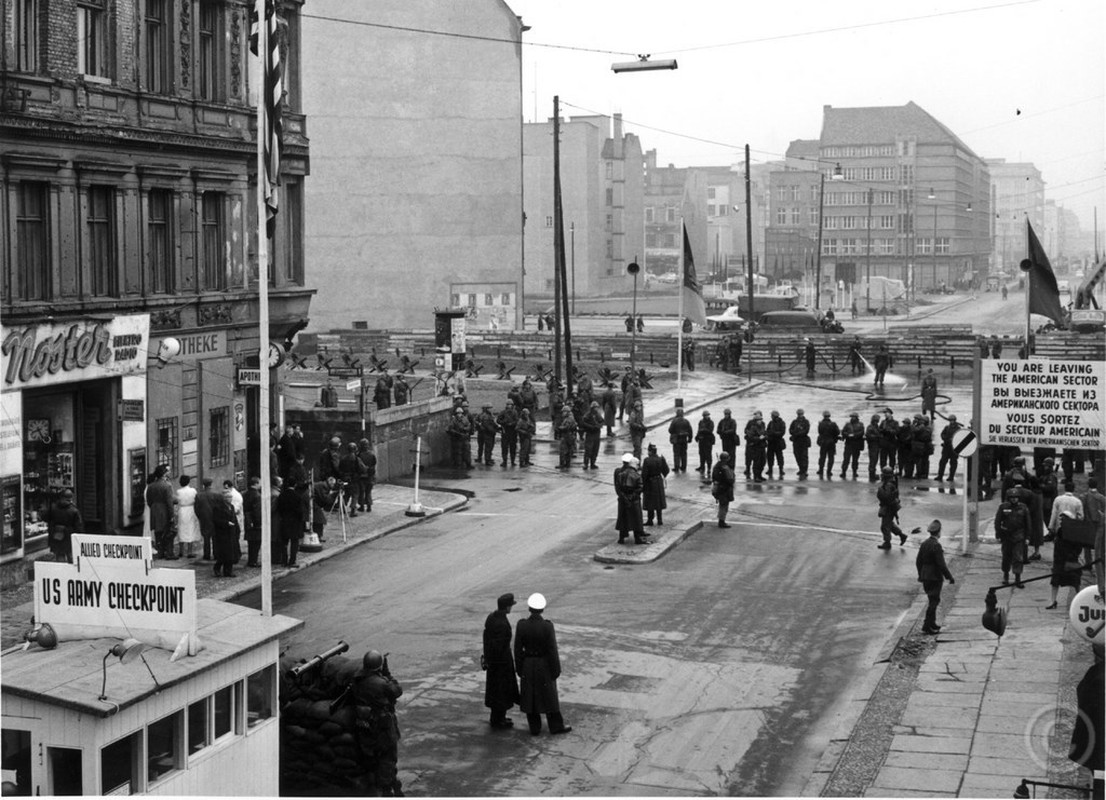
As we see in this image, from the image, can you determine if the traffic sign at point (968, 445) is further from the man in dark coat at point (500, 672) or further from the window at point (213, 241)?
the window at point (213, 241)

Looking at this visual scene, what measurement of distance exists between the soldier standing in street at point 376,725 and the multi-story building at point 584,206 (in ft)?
363

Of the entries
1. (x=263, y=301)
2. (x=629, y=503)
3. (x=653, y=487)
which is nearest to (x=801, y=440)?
(x=653, y=487)

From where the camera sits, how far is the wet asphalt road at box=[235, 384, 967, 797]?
14.9m

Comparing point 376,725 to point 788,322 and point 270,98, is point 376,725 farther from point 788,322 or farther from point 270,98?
point 788,322

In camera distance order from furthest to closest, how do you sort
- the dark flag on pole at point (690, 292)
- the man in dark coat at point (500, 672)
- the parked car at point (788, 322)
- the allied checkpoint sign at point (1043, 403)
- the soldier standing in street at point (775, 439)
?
1. the parked car at point (788, 322)
2. the dark flag on pole at point (690, 292)
3. the soldier standing in street at point (775, 439)
4. the allied checkpoint sign at point (1043, 403)
5. the man in dark coat at point (500, 672)

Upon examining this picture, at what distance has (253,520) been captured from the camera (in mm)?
24297

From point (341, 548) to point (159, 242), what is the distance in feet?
22.6

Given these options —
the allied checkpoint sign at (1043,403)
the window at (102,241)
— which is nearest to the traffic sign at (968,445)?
the allied checkpoint sign at (1043,403)

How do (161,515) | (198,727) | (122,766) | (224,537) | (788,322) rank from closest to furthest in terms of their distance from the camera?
(122,766)
(198,727)
(224,537)
(161,515)
(788,322)

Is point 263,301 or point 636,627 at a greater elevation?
point 263,301

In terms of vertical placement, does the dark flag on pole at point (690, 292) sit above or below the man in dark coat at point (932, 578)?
above

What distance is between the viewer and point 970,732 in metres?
15.4

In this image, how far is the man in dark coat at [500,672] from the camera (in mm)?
15883

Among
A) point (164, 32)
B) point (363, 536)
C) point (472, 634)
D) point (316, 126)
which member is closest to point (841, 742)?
point (472, 634)
